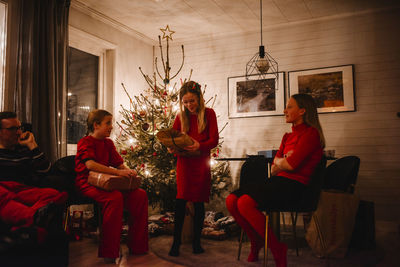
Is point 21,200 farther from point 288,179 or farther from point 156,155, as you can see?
point 156,155

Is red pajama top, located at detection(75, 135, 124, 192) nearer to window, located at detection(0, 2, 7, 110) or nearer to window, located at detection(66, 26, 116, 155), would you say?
window, located at detection(0, 2, 7, 110)

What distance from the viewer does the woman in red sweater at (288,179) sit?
6.97 feet

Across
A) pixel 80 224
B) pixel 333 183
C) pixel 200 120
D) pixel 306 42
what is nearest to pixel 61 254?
pixel 200 120

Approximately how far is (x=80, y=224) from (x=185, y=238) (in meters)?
1.09

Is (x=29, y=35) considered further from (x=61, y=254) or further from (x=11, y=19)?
(x=61, y=254)

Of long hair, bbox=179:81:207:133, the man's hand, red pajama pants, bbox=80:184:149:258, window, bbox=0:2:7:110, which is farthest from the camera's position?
window, bbox=0:2:7:110

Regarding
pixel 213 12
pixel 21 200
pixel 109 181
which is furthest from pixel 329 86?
pixel 21 200

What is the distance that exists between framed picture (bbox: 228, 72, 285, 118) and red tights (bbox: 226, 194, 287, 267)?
254cm

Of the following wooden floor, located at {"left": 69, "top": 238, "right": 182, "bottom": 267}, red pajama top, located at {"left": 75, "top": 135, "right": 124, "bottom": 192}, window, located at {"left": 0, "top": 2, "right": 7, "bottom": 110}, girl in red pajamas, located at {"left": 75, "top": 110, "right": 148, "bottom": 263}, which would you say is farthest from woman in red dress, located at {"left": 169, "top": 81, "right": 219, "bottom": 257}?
window, located at {"left": 0, "top": 2, "right": 7, "bottom": 110}

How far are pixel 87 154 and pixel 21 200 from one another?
536mm

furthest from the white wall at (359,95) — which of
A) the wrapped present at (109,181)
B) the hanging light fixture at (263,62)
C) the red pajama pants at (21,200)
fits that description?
the red pajama pants at (21,200)

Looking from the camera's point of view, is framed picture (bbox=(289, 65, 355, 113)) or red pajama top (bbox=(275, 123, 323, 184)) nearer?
red pajama top (bbox=(275, 123, 323, 184))

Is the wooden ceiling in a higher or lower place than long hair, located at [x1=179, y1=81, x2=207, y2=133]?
higher

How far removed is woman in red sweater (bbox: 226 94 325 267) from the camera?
212cm
